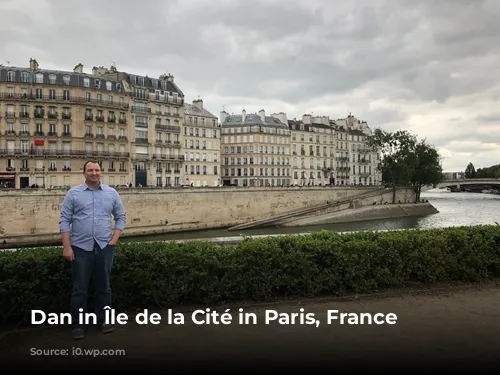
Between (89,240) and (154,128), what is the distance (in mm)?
51100

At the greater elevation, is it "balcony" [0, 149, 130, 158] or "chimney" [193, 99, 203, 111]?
"chimney" [193, 99, 203, 111]

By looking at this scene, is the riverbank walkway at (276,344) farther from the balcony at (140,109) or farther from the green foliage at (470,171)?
the green foliage at (470,171)

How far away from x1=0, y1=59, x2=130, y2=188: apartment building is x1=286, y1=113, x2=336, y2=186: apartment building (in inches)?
1341

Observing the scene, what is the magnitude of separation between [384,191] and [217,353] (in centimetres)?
5942

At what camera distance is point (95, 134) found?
4884cm

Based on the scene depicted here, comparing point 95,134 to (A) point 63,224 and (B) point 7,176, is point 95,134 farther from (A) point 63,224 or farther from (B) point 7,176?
(A) point 63,224

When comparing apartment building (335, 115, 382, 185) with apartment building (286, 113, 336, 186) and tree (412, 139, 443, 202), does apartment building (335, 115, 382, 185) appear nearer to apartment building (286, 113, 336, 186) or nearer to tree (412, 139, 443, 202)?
apartment building (286, 113, 336, 186)

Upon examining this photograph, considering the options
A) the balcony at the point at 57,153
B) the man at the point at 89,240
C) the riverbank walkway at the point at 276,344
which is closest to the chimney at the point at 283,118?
the balcony at the point at 57,153

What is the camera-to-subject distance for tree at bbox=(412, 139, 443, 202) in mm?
64375

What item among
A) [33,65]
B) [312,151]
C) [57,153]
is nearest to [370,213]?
[312,151]

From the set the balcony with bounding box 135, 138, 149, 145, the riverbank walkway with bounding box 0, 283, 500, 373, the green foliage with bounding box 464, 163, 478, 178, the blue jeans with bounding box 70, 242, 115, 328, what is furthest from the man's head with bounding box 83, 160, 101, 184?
the green foliage with bounding box 464, 163, 478, 178

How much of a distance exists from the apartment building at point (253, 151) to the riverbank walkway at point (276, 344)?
6424 centimetres

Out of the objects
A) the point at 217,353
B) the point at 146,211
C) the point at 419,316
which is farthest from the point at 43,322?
the point at 146,211

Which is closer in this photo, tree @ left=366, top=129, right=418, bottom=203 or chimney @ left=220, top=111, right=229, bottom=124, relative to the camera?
tree @ left=366, top=129, right=418, bottom=203
